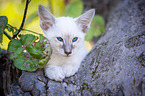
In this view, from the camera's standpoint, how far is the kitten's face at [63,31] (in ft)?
5.57

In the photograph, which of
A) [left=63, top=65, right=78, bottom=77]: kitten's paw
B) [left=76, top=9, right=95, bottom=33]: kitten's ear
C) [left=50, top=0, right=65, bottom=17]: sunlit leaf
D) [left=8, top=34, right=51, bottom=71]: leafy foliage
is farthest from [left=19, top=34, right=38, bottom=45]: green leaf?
[left=50, top=0, right=65, bottom=17]: sunlit leaf

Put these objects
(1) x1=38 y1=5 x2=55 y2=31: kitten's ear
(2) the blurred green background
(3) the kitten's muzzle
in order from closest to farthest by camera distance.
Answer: (3) the kitten's muzzle < (1) x1=38 y1=5 x2=55 y2=31: kitten's ear < (2) the blurred green background

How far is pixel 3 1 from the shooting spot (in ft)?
9.98

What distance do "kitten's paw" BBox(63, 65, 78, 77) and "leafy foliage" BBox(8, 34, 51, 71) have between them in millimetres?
338

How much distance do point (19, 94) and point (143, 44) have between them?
1.43m

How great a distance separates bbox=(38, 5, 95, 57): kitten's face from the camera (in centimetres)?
170

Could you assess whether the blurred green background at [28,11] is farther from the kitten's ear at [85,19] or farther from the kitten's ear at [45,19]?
the kitten's ear at [85,19]

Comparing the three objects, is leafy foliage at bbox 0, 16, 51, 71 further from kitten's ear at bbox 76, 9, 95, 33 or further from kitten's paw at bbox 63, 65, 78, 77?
kitten's ear at bbox 76, 9, 95, 33

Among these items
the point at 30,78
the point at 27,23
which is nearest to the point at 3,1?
the point at 27,23

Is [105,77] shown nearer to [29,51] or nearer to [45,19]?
[29,51]

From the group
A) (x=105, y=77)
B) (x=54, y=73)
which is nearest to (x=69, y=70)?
(x=54, y=73)

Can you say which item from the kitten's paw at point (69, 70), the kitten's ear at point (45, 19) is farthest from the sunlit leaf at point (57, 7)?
the kitten's paw at point (69, 70)

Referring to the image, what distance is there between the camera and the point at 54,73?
1.55 meters

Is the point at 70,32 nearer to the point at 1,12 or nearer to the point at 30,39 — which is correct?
the point at 30,39
